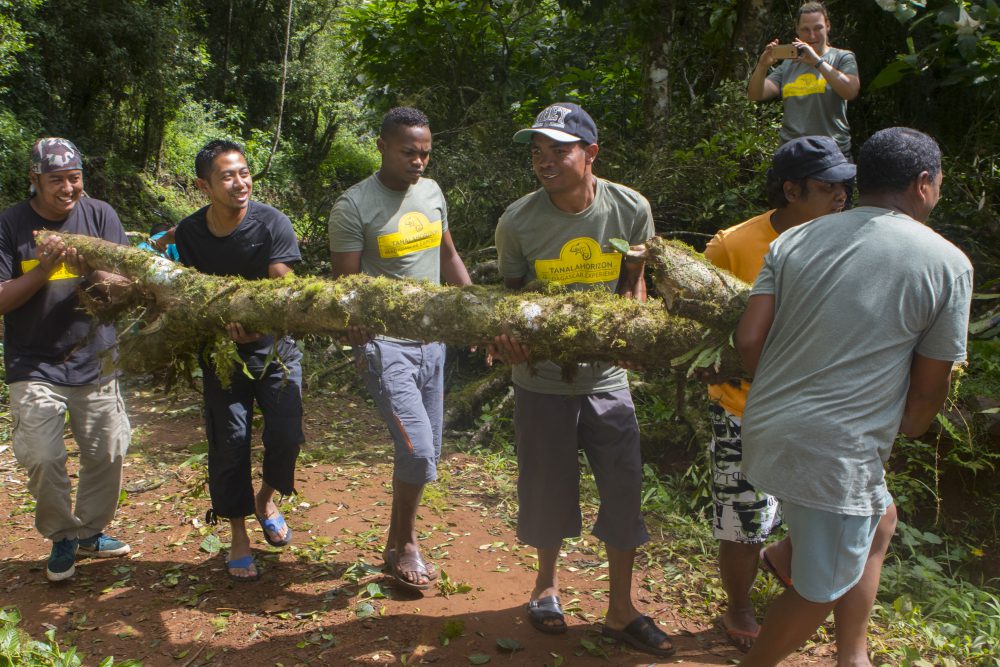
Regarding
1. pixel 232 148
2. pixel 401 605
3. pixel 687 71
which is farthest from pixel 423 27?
pixel 401 605

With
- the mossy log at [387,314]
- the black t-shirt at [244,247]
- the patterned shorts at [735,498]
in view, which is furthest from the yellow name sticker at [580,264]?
the black t-shirt at [244,247]

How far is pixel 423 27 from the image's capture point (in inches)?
380

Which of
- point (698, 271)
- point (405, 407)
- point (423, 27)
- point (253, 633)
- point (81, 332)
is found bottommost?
point (253, 633)

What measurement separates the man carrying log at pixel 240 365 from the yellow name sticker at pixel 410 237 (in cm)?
54

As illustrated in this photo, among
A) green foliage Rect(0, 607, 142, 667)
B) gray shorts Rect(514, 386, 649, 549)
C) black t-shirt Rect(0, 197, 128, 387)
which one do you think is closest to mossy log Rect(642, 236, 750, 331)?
gray shorts Rect(514, 386, 649, 549)

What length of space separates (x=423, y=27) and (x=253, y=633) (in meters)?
7.95

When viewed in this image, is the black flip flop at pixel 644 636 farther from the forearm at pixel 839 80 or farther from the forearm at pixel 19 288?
the forearm at pixel 839 80

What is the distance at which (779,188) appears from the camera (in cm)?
308

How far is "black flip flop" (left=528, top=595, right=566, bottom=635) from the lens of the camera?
11.6ft

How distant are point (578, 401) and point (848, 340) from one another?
1.37m

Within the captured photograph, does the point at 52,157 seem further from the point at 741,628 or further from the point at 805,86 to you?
the point at 805,86

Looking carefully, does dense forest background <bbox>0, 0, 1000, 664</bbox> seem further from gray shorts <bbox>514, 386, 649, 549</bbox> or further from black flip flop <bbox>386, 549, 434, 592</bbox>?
black flip flop <bbox>386, 549, 434, 592</bbox>

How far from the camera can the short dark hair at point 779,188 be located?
3.01 m

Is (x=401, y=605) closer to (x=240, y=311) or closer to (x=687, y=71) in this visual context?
(x=240, y=311)
